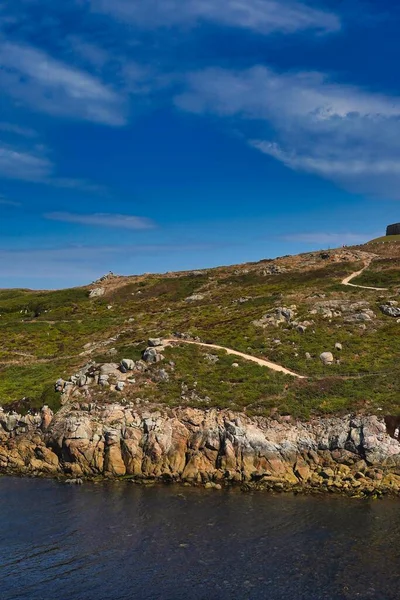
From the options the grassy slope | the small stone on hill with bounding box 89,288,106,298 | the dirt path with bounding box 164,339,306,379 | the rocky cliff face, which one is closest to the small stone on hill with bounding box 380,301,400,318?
the grassy slope

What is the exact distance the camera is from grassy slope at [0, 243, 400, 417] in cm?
6159

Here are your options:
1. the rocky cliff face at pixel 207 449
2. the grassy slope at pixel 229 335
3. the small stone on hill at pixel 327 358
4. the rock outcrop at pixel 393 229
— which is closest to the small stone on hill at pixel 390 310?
the grassy slope at pixel 229 335

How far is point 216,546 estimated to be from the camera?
35.7 meters

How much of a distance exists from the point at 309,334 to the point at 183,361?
74.4 ft

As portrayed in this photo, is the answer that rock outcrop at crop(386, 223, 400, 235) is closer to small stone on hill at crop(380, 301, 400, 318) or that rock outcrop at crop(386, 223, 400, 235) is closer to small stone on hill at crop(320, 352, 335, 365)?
small stone on hill at crop(380, 301, 400, 318)

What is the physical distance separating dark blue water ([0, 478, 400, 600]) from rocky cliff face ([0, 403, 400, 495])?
3477mm

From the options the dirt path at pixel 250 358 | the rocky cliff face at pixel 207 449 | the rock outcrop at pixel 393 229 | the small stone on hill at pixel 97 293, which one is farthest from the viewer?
the rock outcrop at pixel 393 229

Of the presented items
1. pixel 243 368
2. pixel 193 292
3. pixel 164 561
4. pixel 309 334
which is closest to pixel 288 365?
pixel 243 368

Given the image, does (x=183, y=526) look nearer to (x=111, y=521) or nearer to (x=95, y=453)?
(x=111, y=521)

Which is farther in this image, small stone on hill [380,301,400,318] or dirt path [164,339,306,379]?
small stone on hill [380,301,400,318]

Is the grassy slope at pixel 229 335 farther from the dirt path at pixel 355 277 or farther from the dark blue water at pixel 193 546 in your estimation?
the dark blue water at pixel 193 546

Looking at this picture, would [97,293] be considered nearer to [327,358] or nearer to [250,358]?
[250,358]

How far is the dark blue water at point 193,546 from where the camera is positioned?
2998 cm

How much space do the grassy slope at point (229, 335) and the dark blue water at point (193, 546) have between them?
16.3 m
